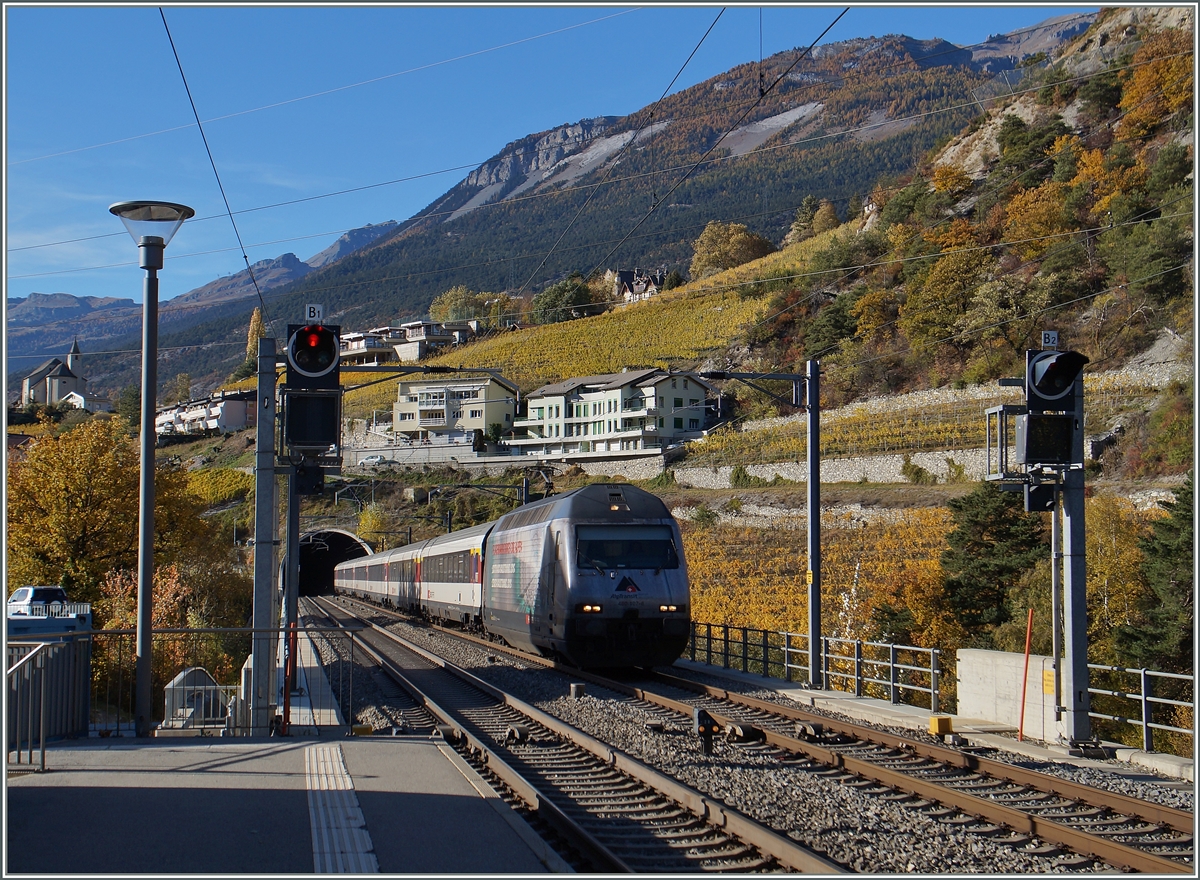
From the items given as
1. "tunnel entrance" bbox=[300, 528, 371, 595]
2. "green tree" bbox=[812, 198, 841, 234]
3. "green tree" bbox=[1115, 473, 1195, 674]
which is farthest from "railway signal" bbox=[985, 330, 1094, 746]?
"green tree" bbox=[812, 198, 841, 234]

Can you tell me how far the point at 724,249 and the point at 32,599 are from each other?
124m

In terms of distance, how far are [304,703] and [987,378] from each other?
55.0 meters

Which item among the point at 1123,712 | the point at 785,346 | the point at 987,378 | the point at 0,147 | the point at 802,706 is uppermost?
the point at 785,346

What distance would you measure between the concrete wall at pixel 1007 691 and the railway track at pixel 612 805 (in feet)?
18.0

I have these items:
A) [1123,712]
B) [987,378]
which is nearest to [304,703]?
[1123,712]

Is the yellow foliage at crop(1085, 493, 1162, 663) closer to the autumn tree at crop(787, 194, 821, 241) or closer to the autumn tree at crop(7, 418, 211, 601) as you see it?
the autumn tree at crop(7, 418, 211, 601)

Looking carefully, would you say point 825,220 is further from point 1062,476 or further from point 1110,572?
point 1062,476

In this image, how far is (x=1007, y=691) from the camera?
44.7 ft

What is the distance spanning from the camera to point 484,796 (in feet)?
28.9

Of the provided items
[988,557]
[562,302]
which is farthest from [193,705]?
[562,302]

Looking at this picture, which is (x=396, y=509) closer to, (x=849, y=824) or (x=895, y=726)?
(x=895, y=726)

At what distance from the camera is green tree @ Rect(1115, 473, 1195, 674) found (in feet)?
80.1

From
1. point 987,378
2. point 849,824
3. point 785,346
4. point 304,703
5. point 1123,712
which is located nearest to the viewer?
point 849,824

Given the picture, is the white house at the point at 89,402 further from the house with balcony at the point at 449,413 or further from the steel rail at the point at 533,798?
the steel rail at the point at 533,798
